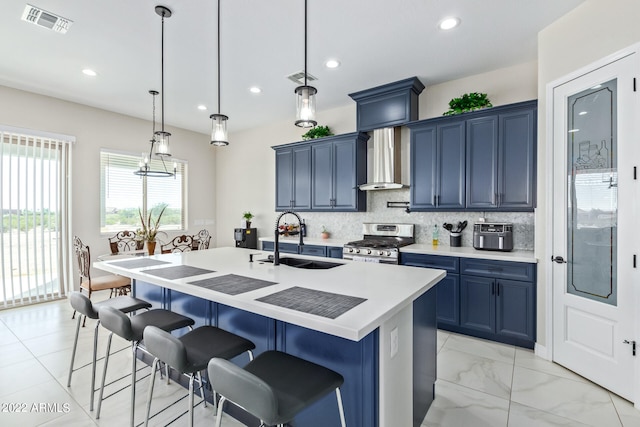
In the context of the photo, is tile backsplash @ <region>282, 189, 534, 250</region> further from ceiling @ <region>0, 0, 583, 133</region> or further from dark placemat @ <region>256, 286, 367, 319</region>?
dark placemat @ <region>256, 286, 367, 319</region>

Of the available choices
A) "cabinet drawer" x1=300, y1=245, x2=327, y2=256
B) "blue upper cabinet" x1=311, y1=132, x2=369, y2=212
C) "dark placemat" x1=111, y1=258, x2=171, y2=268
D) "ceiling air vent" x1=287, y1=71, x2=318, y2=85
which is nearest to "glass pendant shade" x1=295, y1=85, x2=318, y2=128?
"dark placemat" x1=111, y1=258, x2=171, y2=268

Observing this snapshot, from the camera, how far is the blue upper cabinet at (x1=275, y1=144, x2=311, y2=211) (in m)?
5.00

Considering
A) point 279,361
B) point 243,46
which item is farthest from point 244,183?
point 279,361

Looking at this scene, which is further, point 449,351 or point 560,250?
point 449,351

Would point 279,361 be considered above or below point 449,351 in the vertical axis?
above

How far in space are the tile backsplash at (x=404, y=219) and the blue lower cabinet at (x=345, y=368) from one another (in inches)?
114

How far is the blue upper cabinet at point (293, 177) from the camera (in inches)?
197

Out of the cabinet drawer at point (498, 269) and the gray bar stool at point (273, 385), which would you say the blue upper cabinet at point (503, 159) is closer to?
the cabinet drawer at point (498, 269)

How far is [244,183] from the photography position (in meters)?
6.38

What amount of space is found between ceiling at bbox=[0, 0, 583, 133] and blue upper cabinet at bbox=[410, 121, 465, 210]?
728 millimetres

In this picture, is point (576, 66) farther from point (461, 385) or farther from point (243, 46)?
point (243, 46)

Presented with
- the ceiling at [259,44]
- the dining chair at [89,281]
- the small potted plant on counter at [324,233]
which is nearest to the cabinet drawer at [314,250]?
the small potted plant on counter at [324,233]

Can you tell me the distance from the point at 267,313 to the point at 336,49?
284 cm

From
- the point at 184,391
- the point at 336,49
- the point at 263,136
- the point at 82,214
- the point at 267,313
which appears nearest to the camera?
the point at 267,313
